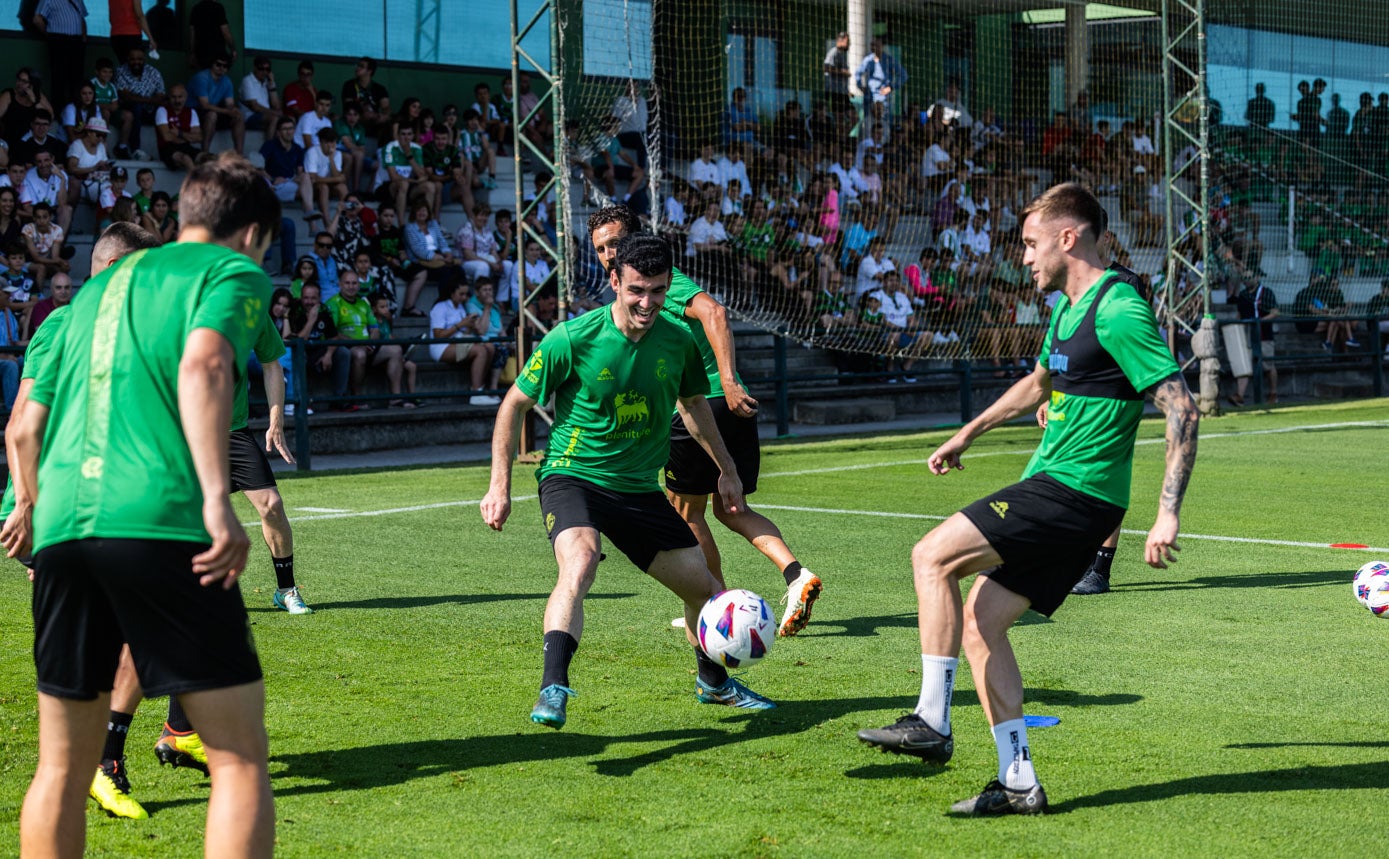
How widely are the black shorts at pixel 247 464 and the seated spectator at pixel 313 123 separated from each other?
39.3 ft

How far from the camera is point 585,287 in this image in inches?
762

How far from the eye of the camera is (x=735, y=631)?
5.91 m

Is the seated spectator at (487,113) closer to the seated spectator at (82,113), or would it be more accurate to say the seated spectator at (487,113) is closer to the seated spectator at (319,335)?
the seated spectator at (82,113)

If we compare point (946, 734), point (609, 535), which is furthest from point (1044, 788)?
point (609, 535)

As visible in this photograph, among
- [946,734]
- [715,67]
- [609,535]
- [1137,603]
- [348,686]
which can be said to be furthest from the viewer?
[715,67]

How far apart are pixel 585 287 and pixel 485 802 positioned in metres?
14.6

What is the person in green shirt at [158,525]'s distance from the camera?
346cm

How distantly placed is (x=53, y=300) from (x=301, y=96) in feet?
17.2

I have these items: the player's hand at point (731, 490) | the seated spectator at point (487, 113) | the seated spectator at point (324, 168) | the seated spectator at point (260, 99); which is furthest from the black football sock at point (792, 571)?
the seated spectator at point (487, 113)

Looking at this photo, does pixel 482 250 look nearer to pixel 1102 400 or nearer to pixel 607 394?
pixel 607 394

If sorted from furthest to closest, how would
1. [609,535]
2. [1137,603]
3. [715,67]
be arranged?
[715,67]
[1137,603]
[609,535]

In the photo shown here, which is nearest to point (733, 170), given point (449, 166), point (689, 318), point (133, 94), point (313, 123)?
point (449, 166)

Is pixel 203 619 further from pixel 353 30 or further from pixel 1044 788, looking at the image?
pixel 353 30

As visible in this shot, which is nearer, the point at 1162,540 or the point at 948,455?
the point at 1162,540
